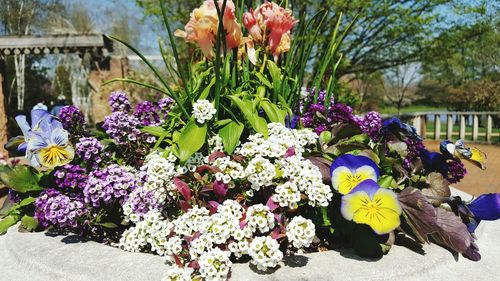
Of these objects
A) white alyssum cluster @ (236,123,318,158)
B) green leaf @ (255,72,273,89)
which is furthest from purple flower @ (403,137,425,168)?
green leaf @ (255,72,273,89)

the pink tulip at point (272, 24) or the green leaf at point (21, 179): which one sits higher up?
the pink tulip at point (272, 24)

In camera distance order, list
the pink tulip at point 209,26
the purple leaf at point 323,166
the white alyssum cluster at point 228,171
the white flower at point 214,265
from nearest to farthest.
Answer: the white flower at point 214,265 < the white alyssum cluster at point 228,171 < the purple leaf at point 323,166 < the pink tulip at point 209,26

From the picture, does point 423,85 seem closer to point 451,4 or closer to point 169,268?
point 451,4

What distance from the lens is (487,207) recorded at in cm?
154

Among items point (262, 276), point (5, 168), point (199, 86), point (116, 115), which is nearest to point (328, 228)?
point (262, 276)

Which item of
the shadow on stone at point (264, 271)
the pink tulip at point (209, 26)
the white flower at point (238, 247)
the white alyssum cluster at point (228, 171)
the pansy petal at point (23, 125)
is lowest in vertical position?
the shadow on stone at point (264, 271)

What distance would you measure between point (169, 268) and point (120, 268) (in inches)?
5.5

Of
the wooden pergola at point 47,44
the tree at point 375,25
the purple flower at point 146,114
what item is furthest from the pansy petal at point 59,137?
the wooden pergola at point 47,44

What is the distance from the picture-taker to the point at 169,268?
123 centimetres

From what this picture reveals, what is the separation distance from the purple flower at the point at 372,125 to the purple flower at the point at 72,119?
129 cm

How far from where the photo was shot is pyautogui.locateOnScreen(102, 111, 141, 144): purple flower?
Answer: 73.4 inches

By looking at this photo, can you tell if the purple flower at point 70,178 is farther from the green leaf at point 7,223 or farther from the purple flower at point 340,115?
the purple flower at point 340,115

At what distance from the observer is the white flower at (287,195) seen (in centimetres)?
129

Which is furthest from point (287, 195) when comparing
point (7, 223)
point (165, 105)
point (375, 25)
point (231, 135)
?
point (375, 25)
